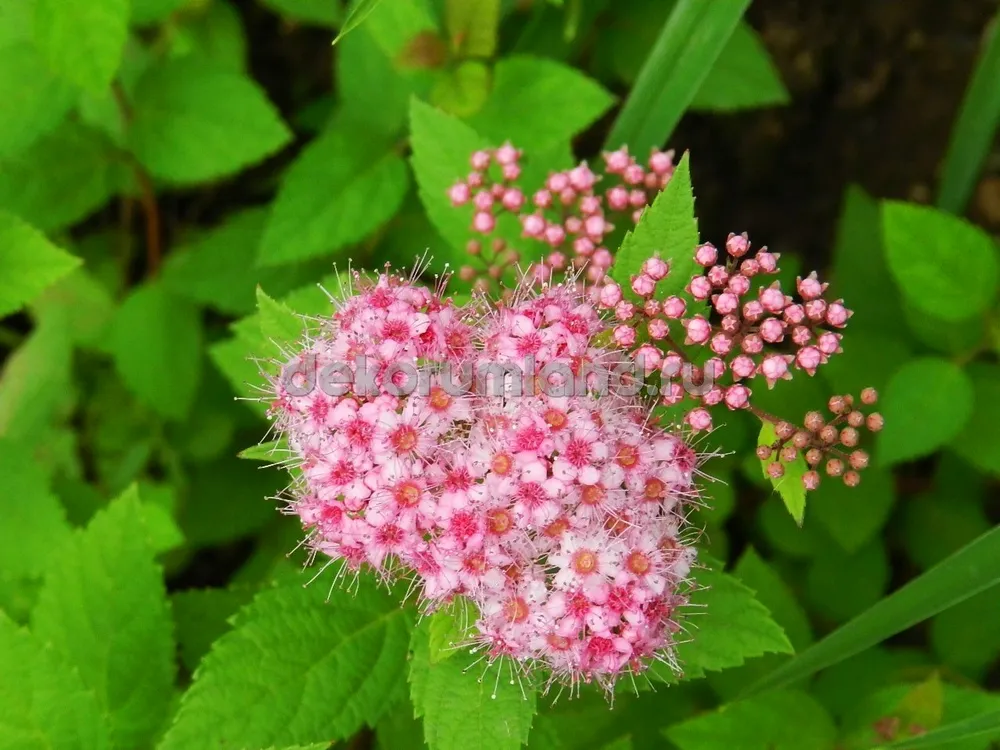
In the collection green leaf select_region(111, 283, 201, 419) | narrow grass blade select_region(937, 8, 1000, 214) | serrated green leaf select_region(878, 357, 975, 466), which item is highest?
narrow grass blade select_region(937, 8, 1000, 214)

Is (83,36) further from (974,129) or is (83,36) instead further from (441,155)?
(974,129)

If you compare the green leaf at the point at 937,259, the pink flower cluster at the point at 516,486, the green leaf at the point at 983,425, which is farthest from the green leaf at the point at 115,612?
the green leaf at the point at 983,425

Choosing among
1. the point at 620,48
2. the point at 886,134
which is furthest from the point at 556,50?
the point at 886,134

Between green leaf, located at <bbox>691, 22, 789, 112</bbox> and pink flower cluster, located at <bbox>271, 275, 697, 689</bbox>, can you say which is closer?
pink flower cluster, located at <bbox>271, 275, 697, 689</bbox>

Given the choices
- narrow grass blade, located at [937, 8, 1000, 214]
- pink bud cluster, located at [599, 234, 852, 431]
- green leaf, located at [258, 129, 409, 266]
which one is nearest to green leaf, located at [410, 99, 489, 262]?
green leaf, located at [258, 129, 409, 266]

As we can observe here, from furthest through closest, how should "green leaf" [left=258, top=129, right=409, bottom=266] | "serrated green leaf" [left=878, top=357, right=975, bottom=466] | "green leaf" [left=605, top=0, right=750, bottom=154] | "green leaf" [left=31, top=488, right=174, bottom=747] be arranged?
"green leaf" [left=258, top=129, right=409, bottom=266], "serrated green leaf" [left=878, top=357, right=975, bottom=466], "green leaf" [left=31, top=488, right=174, bottom=747], "green leaf" [left=605, top=0, right=750, bottom=154]

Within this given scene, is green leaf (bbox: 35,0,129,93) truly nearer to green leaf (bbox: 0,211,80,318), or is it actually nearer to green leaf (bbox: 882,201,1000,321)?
green leaf (bbox: 0,211,80,318)

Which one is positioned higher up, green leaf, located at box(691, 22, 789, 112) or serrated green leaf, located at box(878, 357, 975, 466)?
green leaf, located at box(691, 22, 789, 112)

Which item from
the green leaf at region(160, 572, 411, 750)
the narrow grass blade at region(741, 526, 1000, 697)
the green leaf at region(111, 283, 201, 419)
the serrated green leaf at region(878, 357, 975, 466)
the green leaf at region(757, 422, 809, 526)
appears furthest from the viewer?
the green leaf at region(111, 283, 201, 419)
